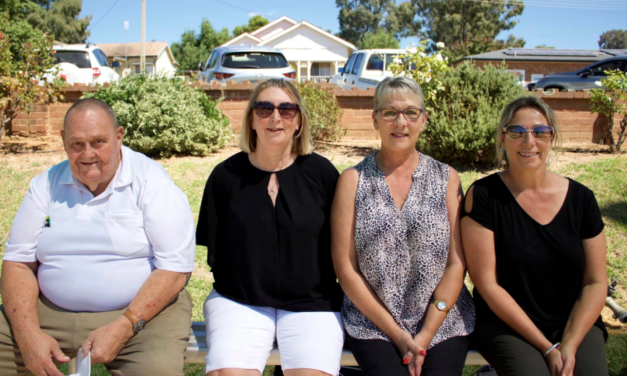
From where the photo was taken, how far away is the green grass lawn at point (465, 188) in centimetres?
380

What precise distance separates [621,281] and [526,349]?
271cm

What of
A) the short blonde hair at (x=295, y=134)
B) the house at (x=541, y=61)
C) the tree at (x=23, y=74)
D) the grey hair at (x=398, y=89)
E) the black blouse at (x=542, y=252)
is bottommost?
the black blouse at (x=542, y=252)

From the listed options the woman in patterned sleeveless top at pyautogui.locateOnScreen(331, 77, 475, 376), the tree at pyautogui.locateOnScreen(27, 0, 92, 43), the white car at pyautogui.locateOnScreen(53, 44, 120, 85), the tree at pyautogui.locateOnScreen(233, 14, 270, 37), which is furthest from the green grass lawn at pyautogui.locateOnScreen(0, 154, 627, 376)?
the tree at pyautogui.locateOnScreen(233, 14, 270, 37)

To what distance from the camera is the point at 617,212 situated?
221 inches

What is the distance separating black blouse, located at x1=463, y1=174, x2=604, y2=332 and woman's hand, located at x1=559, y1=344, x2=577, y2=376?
0.14m

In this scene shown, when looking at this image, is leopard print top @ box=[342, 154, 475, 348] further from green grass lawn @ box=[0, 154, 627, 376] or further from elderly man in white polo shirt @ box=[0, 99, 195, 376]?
green grass lawn @ box=[0, 154, 627, 376]

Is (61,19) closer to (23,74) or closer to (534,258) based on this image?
(23,74)

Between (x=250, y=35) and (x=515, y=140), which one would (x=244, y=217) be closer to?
(x=515, y=140)

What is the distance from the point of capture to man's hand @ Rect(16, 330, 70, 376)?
7.75 feet

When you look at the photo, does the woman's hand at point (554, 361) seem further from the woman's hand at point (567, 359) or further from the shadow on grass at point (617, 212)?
the shadow on grass at point (617, 212)

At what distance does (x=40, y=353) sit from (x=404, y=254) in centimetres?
186

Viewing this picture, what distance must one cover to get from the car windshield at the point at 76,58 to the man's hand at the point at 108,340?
14.0 meters

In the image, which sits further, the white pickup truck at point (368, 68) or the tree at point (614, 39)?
the tree at point (614, 39)

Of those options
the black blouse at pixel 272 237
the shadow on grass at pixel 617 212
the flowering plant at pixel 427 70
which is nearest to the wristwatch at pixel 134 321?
the black blouse at pixel 272 237
